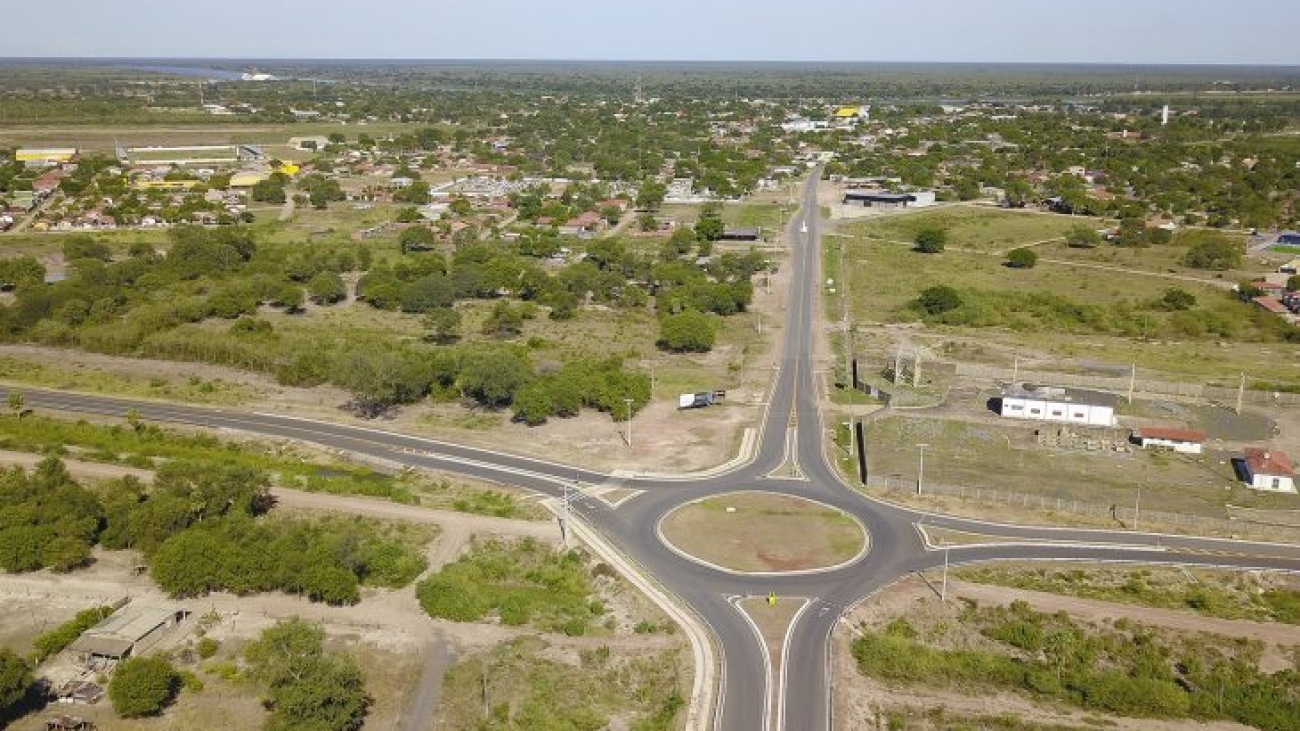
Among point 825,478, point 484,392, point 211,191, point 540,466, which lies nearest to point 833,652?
point 825,478

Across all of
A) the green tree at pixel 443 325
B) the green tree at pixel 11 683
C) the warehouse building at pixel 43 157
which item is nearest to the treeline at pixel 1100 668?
the green tree at pixel 11 683

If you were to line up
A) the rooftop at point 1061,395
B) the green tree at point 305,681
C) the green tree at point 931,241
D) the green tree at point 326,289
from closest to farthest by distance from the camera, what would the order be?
the green tree at point 305,681, the rooftop at point 1061,395, the green tree at point 326,289, the green tree at point 931,241

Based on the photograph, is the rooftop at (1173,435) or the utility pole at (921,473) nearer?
the utility pole at (921,473)

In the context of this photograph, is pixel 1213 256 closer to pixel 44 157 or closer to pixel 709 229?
pixel 709 229

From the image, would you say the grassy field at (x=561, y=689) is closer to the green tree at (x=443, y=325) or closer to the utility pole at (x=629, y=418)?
the utility pole at (x=629, y=418)

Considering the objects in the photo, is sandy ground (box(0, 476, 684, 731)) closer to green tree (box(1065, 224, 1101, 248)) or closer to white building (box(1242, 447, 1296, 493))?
white building (box(1242, 447, 1296, 493))

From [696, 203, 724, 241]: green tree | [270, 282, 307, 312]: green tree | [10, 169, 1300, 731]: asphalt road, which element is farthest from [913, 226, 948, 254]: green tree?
[270, 282, 307, 312]: green tree

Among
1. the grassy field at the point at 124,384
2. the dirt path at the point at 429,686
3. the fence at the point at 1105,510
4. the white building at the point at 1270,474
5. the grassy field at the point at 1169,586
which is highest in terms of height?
the white building at the point at 1270,474
